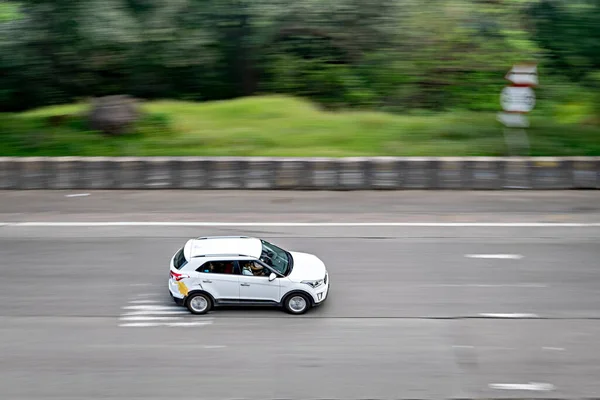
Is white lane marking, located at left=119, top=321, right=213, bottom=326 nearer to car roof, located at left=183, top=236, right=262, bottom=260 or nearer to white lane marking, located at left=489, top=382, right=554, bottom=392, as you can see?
car roof, located at left=183, top=236, right=262, bottom=260

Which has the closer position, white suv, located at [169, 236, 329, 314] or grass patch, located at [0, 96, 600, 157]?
white suv, located at [169, 236, 329, 314]

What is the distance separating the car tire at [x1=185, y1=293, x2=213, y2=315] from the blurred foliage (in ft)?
36.3

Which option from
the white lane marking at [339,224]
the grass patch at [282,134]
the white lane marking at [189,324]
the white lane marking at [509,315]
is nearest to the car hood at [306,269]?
the white lane marking at [189,324]

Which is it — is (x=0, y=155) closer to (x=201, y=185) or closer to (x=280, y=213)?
(x=201, y=185)

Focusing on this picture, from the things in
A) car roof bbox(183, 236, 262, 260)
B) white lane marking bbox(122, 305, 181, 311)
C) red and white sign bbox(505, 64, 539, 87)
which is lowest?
white lane marking bbox(122, 305, 181, 311)

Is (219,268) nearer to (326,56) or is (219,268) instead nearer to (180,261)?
(180,261)

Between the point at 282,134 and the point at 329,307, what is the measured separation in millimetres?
8902

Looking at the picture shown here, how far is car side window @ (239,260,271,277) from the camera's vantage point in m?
11.8

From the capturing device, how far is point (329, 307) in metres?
12.2

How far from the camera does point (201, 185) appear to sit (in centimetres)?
1803

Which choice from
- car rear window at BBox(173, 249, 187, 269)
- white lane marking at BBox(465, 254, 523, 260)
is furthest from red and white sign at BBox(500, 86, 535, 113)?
car rear window at BBox(173, 249, 187, 269)

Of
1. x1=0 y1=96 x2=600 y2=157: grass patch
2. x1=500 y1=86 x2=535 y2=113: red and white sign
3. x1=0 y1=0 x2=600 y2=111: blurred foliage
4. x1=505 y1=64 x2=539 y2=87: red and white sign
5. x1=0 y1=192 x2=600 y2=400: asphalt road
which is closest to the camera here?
x1=0 y1=192 x2=600 y2=400: asphalt road

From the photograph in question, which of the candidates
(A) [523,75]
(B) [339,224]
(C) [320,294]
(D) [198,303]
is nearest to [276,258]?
(C) [320,294]

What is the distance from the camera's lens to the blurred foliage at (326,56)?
22.0 metres
